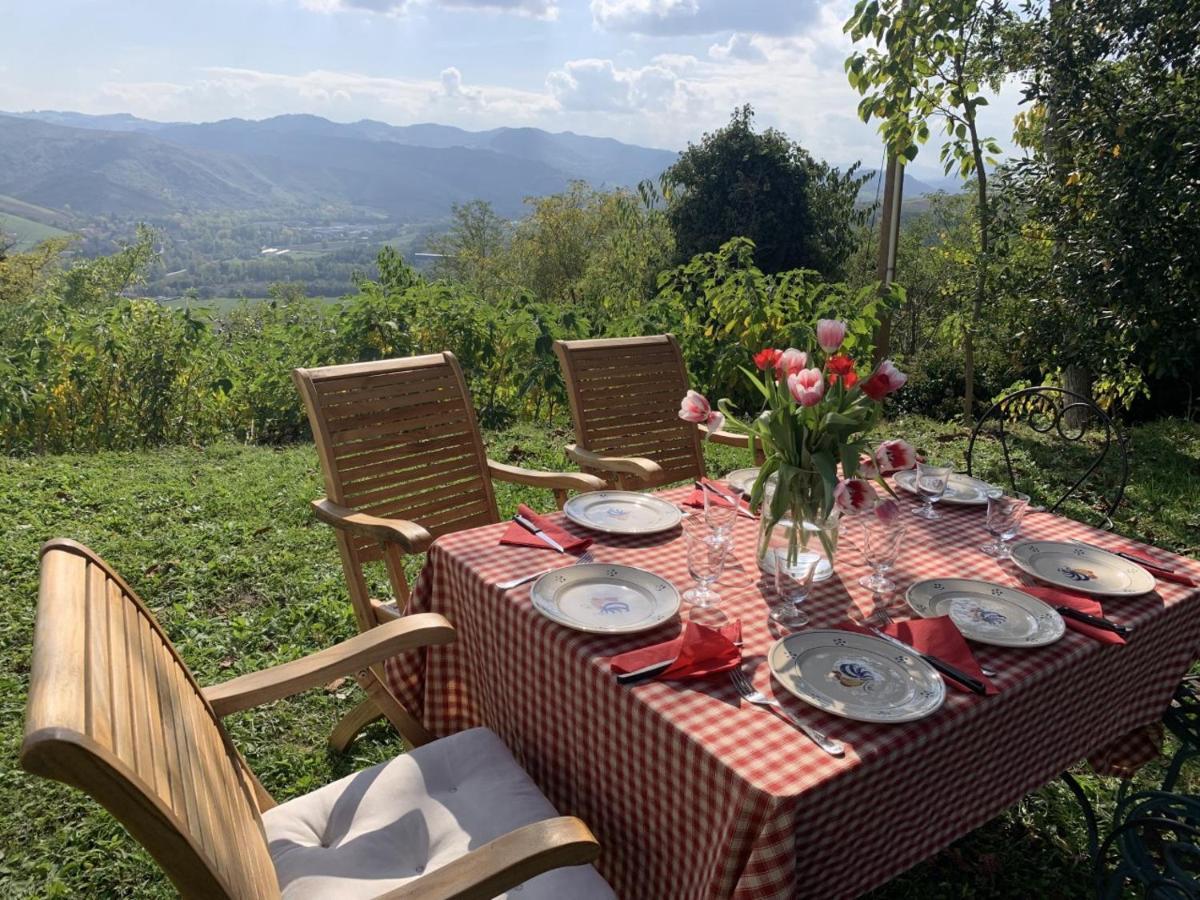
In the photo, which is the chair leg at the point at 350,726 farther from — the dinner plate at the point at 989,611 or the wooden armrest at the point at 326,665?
the dinner plate at the point at 989,611

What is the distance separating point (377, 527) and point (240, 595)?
4.66 ft

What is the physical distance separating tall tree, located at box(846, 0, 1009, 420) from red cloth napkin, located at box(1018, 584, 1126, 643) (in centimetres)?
403

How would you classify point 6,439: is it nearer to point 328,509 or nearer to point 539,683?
point 328,509

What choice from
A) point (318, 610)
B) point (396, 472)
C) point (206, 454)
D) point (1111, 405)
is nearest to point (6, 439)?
point (206, 454)

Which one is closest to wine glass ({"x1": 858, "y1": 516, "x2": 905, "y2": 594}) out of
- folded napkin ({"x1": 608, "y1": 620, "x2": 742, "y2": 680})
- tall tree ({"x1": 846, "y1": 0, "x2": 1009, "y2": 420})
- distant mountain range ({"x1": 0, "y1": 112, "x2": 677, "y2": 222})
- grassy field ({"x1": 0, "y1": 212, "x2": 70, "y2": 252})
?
folded napkin ({"x1": 608, "y1": 620, "x2": 742, "y2": 680})

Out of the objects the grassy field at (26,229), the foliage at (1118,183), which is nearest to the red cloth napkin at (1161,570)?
the foliage at (1118,183)

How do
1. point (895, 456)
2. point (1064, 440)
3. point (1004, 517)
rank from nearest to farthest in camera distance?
point (895, 456), point (1004, 517), point (1064, 440)

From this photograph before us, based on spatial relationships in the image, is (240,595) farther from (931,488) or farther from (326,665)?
(931,488)

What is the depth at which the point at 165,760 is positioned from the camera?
1007mm

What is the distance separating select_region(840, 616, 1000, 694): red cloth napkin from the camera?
4.43 feet

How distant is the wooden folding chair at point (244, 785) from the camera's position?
0.88 m

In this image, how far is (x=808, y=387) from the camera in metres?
1.51

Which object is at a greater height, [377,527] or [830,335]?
[830,335]

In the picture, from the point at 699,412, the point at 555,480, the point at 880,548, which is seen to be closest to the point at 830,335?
the point at 699,412
